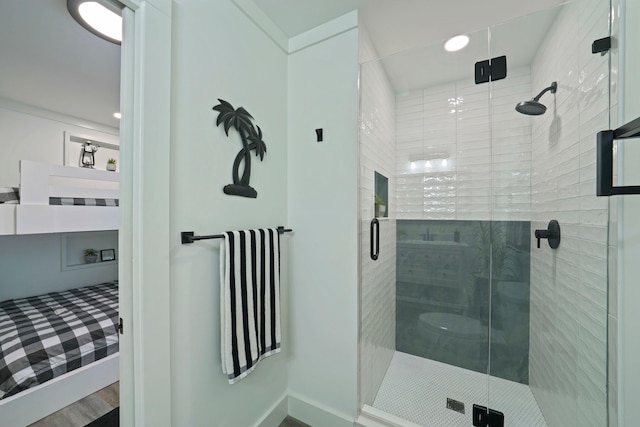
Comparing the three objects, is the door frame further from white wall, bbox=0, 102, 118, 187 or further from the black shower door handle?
white wall, bbox=0, 102, 118, 187

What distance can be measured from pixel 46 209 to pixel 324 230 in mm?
2313

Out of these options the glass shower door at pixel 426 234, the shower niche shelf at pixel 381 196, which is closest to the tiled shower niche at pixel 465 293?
the glass shower door at pixel 426 234

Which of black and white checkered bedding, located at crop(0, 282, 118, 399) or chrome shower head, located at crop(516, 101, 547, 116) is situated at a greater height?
chrome shower head, located at crop(516, 101, 547, 116)

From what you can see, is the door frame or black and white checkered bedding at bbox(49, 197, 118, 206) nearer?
the door frame

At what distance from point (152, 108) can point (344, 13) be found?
123cm

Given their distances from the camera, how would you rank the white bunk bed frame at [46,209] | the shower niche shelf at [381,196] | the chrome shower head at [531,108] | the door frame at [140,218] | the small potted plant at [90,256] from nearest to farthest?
the door frame at [140,218]
the chrome shower head at [531,108]
the shower niche shelf at [381,196]
the white bunk bed frame at [46,209]
the small potted plant at [90,256]

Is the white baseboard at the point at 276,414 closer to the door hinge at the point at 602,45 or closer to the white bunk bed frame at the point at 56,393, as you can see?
the white bunk bed frame at the point at 56,393

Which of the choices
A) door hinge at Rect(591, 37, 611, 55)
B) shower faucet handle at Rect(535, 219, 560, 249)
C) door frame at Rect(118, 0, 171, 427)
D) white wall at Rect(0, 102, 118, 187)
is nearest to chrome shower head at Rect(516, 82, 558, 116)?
door hinge at Rect(591, 37, 611, 55)

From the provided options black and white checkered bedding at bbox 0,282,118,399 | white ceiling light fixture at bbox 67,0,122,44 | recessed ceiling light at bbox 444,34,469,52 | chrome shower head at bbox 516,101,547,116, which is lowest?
black and white checkered bedding at bbox 0,282,118,399

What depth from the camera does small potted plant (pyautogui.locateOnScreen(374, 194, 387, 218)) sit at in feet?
5.53

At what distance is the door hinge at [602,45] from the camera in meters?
0.96

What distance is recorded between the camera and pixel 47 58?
1.91 meters

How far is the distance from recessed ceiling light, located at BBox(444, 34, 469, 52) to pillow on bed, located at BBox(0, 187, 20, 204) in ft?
10.9

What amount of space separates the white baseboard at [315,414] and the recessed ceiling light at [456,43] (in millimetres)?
2298
